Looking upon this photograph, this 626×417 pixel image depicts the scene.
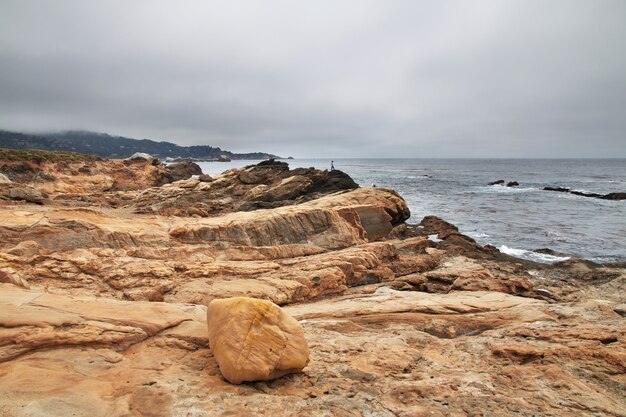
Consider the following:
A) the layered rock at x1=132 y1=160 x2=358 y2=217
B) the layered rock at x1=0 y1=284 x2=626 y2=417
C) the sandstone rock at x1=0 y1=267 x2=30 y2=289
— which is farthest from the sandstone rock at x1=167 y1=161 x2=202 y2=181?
the layered rock at x1=0 y1=284 x2=626 y2=417

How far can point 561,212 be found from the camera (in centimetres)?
3766

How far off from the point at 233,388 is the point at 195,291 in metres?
5.81

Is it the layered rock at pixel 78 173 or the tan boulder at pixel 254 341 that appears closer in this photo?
the tan boulder at pixel 254 341

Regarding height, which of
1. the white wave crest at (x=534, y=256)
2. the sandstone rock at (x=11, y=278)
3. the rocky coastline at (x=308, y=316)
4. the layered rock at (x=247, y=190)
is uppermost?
the layered rock at (x=247, y=190)

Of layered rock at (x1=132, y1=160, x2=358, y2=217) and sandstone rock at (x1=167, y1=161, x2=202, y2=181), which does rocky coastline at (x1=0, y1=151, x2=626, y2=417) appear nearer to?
layered rock at (x1=132, y1=160, x2=358, y2=217)

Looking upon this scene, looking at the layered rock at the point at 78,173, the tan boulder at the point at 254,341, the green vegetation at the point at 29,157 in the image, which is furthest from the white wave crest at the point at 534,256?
the green vegetation at the point at 29,157

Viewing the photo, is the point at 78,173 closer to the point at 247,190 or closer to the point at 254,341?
the point at 247,190

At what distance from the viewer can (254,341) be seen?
6086mm

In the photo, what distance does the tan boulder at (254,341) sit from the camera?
19.4 ft

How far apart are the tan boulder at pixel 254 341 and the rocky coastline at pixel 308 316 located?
274mm

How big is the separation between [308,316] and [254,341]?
411 centimetres

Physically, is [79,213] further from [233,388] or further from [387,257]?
[387,257]

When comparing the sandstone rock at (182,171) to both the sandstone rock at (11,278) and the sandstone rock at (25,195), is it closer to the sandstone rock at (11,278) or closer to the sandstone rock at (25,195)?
the sandstone rock at (25,195)

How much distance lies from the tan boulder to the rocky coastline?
0.27m
